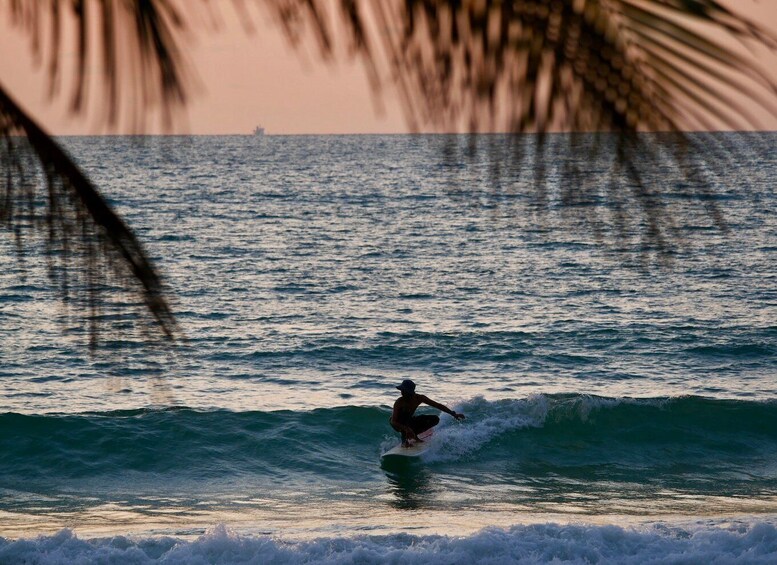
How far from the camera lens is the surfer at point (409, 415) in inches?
617

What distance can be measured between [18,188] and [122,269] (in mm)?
213

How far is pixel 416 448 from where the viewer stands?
17969 mm

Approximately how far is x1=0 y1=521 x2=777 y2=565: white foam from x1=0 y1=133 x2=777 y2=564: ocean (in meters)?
0.04

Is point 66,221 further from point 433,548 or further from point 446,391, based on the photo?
point 446,391

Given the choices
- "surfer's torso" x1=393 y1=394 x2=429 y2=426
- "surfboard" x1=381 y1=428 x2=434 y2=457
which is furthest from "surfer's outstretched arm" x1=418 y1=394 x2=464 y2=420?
"surfboard" x1=381 y1=428 x2=434 y2=457

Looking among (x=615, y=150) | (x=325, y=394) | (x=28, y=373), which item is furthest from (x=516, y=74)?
(x=28, y=373)

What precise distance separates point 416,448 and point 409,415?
159 centimetres

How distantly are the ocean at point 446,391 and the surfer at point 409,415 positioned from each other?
2.92 ft

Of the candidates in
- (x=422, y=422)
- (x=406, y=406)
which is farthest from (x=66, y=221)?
(x=422, y=422)

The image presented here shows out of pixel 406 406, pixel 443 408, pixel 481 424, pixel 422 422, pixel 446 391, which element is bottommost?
pixel 481 424

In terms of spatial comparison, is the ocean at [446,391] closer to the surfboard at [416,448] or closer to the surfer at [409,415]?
the surfboard at [416,448]

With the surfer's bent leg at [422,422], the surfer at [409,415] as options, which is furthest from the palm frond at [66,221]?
the surfer's bent leg at [422,422]

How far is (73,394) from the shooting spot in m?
22.5

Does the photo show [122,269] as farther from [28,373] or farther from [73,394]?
[28,373]
